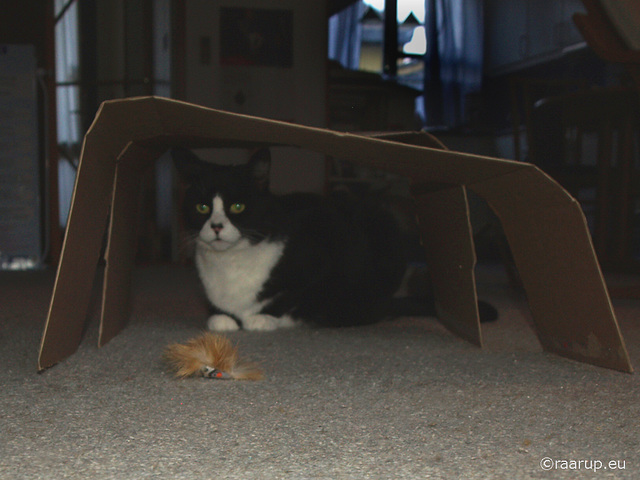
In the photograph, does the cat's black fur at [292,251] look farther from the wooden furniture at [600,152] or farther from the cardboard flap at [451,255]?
the wooden furniture at [600,152]

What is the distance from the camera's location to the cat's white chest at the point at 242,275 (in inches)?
52.2

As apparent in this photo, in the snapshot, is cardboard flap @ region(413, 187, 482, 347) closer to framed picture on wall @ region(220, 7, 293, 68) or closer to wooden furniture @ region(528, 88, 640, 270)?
wooden furniture @ region(528, 88, 640, 270)

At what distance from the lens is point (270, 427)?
27.9 inches

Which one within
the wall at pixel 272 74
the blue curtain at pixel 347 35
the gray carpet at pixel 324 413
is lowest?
the gray carpet at pixel 324 413

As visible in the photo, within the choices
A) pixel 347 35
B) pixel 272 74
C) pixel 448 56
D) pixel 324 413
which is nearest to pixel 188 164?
pixel 324 413

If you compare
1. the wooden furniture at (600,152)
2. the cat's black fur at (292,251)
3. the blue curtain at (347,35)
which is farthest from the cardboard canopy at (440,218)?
the blue curtain at (347,35)

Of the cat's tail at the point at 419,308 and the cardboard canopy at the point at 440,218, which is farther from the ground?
the cardboard canopy at the point at 440,218

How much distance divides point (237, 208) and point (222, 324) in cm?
24

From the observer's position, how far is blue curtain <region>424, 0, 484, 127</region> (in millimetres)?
4840

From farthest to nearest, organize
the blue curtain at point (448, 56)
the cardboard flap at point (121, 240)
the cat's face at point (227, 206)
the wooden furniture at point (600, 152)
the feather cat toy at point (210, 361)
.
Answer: the blue curtain at point (448, 56) → the wooden furniture at point (600, 152) → the cat's face at point (227, 206) → the cardboard flap at point (121, 240) → the feather cat toy at point (210, 361)

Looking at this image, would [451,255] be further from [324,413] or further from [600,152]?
[600,152]

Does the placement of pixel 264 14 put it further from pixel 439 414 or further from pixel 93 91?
pixel 439 414

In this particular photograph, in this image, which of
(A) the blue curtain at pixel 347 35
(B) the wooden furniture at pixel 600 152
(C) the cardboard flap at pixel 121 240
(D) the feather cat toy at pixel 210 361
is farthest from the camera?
(A) the blue curtain at pixel 347 35

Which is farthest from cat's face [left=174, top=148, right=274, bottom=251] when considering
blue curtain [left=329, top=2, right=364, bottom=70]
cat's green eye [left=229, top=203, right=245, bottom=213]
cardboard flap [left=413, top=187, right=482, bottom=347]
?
blue curtain [left=329, top=2, right=364, bottom=70]
